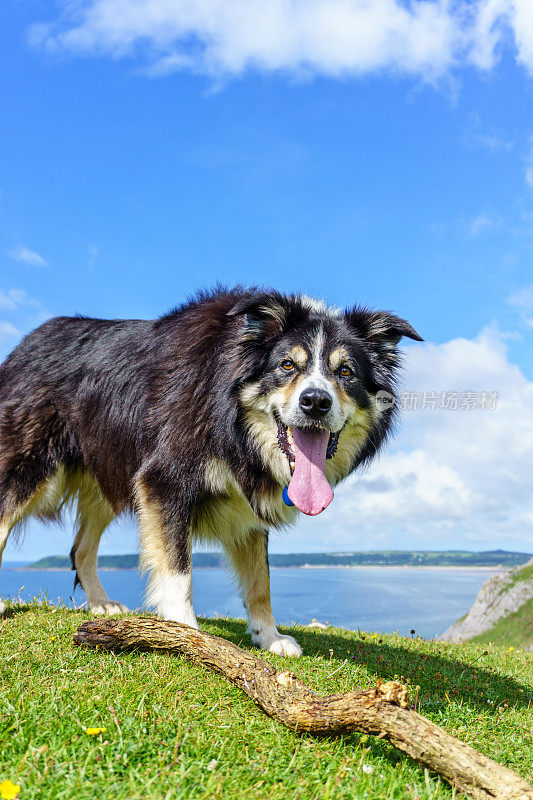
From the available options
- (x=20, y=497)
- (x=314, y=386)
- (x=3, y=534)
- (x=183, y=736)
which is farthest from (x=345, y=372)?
(x=3, y=534)

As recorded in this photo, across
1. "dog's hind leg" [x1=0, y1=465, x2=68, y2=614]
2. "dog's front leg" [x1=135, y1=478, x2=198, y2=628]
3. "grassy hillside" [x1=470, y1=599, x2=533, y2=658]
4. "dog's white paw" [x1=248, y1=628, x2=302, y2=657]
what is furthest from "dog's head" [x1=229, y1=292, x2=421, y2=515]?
"grassy hillside" [x1=470, y1=599, x2=533, y2=658]

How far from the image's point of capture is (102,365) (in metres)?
6.29

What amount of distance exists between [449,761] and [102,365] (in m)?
4.67

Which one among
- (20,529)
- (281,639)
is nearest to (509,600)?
(281,639)

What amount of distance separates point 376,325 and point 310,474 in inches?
56.2

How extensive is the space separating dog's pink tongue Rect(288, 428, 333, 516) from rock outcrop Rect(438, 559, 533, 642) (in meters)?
11.4

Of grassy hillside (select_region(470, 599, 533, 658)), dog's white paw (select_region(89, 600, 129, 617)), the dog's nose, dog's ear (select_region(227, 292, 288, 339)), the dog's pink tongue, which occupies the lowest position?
grassy hillside (select_region(470, 599, 533, 658))

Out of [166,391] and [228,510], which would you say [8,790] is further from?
[166,391]

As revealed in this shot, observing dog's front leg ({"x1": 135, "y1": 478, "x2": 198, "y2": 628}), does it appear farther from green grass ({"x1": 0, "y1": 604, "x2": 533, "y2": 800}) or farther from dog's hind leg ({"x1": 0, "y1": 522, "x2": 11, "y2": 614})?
dog's hind leg ({"x1": 0, "y1": 522, "x2": 11, "y2": 614})

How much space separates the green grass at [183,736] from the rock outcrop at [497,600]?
10723 millimetres

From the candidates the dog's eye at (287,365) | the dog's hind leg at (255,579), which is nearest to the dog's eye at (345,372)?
the dog's eye at (287,365)

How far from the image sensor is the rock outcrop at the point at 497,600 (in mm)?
14867

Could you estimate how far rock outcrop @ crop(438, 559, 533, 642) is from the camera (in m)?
14.9

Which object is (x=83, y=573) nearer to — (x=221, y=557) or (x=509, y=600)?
(x=221, y=557)
